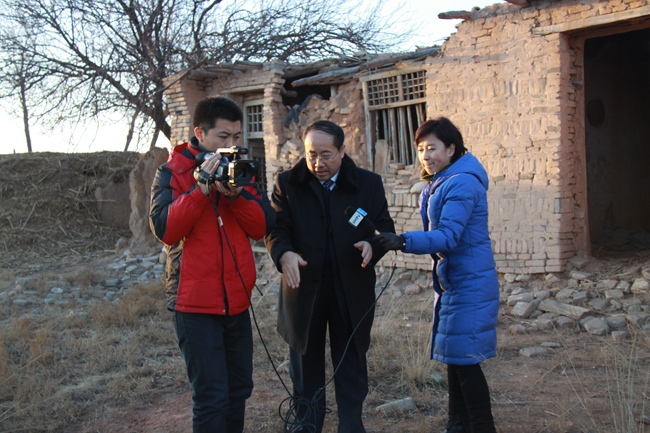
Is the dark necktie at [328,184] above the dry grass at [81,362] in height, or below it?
above

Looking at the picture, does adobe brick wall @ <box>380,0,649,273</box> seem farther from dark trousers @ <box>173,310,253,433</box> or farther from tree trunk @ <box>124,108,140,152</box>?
tree trunk @ <box>124,108,140,152</box>

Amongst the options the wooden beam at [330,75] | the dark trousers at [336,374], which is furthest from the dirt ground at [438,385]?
the wooden beam at [330,75]

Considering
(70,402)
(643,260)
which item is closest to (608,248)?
(643,260)

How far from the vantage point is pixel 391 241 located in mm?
2430

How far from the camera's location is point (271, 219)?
263cm

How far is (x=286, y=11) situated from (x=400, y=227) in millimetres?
8220

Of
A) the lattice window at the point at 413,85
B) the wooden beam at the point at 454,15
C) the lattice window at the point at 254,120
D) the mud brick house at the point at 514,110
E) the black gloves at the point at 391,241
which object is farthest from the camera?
the lattice window at the point at 254,120

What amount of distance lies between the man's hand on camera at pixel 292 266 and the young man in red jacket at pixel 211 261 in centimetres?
18

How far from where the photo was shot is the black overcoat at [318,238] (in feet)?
8.91

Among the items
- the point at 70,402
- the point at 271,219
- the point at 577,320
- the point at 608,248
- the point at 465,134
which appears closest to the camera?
the point at 271,219

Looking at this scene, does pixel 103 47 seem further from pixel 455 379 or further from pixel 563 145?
pixel 455 379

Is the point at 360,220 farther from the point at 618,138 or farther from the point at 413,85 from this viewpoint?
the point at 618,138

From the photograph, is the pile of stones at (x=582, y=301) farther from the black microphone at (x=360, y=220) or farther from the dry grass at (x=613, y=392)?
the black microphone at (x=360, y=220)

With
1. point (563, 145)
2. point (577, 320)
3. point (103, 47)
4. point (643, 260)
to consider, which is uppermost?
point (103, 47)
